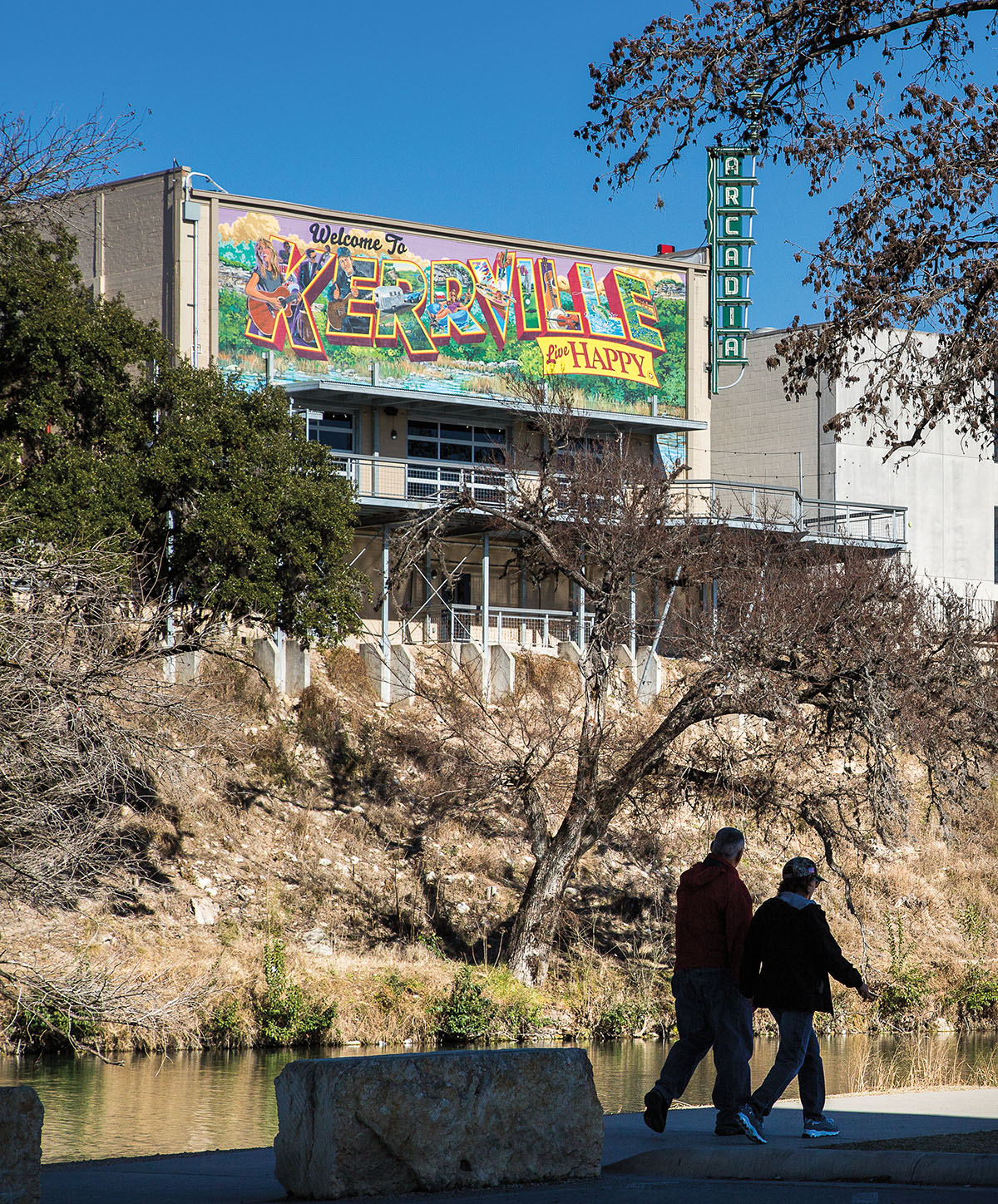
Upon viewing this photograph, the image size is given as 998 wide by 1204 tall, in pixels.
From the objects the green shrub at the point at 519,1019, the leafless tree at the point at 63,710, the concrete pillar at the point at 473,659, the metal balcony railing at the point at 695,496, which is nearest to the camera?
the leafless tree at the point at 63,710

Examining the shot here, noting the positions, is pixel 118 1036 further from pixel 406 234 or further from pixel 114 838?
pixel 406 234

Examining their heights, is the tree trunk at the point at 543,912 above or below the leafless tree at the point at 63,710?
below

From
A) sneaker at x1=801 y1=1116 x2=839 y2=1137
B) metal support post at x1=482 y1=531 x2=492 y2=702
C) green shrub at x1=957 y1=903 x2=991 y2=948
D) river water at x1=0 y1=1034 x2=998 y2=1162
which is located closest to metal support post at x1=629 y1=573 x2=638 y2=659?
metal support post at x1=482 y1=531 x2=492 y2=702

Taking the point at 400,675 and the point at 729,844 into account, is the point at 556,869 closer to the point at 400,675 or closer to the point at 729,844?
the point at 400,675

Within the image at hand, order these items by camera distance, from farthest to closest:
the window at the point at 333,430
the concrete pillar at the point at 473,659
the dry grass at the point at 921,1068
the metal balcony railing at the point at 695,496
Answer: the window at the point at 333,430, the metal balcony railing at the point at 695,496, the concrete pillar at the point at 473,659, the dry grass at the point at 921,1068

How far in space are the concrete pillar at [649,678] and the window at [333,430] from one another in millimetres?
8806

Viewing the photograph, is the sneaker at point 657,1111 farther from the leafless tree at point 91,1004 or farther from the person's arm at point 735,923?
the leafless tree at point 91,1004

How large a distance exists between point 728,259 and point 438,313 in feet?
28.5

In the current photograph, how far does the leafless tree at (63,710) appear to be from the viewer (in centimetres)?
1594

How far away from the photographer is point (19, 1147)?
768 centimetres

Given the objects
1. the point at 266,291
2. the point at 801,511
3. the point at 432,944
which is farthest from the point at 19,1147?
the point at 801,511

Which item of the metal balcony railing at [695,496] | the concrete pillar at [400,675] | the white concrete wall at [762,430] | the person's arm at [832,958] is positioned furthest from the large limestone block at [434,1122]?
the white concrete wall at [762,430]

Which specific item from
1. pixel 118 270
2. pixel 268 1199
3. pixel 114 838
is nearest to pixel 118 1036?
pixel 114 838

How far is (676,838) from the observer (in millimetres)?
30062
